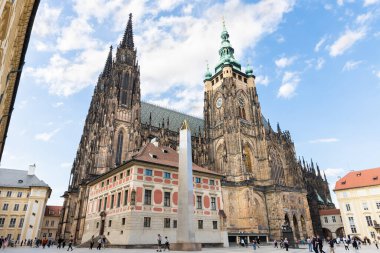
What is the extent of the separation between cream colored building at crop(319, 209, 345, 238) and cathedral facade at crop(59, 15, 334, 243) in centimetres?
159

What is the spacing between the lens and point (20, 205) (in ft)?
155

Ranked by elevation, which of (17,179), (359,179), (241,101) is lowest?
(359,179)

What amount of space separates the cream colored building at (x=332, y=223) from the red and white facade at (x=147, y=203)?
37.2 meters

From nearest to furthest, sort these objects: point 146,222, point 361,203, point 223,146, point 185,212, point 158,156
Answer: point 185,212 → point 146,222 → point 158,156 → point 361,203 → point 223,146

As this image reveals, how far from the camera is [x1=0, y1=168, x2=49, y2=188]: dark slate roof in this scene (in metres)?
48.8

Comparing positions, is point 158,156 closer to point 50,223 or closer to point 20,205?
point 20,205

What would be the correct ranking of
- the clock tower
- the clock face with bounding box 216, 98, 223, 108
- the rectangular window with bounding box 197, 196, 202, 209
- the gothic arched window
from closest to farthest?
1. the rectangular window with bounding box 197, 196, 202, 209
2. the gothic arched window
3. the clock tower
4. the clock face with bounding box 216, 98, 223, 108

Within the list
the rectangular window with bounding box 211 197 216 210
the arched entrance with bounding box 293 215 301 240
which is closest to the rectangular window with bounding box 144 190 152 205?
the rectangular window with bounding box 211 197 216 210

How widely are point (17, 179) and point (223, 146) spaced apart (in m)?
41.9

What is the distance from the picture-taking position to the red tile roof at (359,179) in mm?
45062

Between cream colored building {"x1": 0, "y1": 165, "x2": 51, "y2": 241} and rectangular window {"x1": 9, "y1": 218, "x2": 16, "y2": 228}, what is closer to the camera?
cream colored building {"x1": 0, "y1": 165, "x2": 51, "y2": 241}

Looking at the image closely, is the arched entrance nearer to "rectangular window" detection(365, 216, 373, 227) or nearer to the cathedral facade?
the cathedral facade

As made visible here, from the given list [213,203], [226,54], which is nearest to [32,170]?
[213,203]

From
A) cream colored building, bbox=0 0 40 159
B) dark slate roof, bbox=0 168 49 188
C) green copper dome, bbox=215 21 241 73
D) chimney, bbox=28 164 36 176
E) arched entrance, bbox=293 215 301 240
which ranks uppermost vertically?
green copper dome, bbox=215 21 241 73
